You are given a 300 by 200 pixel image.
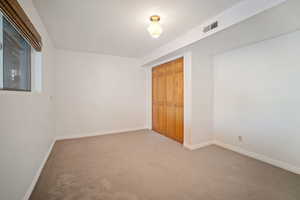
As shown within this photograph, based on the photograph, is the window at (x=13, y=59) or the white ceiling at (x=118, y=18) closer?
the window at (x=13, y=59)

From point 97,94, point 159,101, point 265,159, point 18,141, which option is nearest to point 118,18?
point 18,141

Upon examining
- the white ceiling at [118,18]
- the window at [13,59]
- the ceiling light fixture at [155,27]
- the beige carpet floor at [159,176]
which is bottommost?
the beige carpet floor at [159,176]

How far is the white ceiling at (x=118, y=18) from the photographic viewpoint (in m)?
1.87

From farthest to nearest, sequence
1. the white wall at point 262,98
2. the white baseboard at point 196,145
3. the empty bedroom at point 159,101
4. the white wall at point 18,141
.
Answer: the white baseboard at point 196,145, the white wall at point 262,98, the empty bedroom at point 159,101, the white wall at point 18,141

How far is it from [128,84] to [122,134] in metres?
1.59

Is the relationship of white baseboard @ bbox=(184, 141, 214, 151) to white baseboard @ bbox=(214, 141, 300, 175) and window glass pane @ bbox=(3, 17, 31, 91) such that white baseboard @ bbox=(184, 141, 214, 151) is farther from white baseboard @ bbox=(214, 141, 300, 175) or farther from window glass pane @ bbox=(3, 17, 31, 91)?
window glass pane @ bbox=(3, 17, 31, 91)

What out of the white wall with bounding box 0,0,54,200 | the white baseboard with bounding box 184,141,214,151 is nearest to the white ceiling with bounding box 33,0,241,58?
the white wall with bounding box 0,0,54,200

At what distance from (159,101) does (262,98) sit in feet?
8.22

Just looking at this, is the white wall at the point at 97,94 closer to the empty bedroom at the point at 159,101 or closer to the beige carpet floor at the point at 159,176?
the empty bedroom at the point at 159,101

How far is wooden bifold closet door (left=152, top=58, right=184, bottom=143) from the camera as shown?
3.46 m

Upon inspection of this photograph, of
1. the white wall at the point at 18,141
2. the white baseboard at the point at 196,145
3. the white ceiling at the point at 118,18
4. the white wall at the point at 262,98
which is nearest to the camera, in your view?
the white wall at the point at 18,141

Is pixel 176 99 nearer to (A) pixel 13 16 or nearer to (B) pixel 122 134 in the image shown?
(B) pixel 122 134

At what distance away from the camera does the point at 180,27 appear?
2.47 m

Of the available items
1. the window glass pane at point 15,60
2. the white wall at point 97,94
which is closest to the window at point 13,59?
the window glass pane at point 15,60
